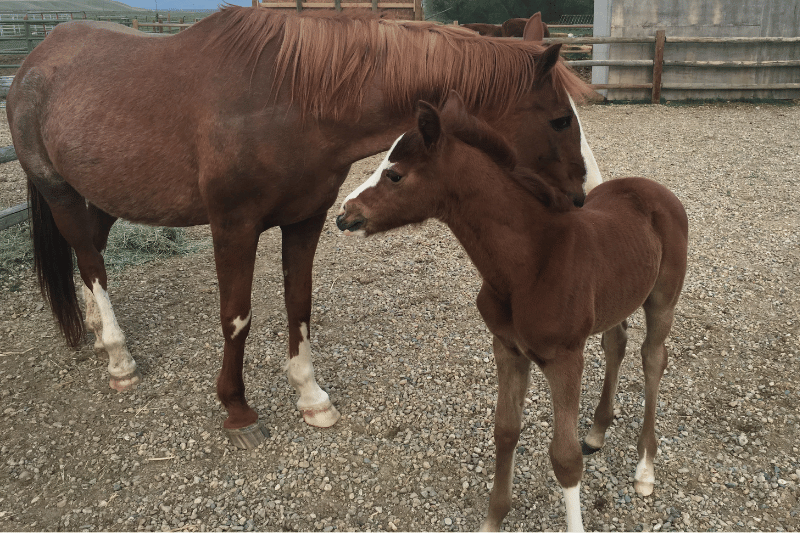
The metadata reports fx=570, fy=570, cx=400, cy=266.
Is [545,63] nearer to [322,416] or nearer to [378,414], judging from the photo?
[378,414]

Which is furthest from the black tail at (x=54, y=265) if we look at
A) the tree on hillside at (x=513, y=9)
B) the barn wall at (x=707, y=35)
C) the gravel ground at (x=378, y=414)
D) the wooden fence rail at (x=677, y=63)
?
the tree on hillside at (x=513, y=9)

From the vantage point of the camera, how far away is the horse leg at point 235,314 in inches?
106

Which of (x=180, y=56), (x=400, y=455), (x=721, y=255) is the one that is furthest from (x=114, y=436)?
(x=721, y=255)

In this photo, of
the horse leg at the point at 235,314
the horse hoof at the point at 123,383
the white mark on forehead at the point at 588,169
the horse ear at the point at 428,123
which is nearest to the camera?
the horse ear at the point at 428,123

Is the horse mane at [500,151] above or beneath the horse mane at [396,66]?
beneath

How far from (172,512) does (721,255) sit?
186 inches

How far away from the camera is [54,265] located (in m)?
3.78

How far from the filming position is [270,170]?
257 centimetres

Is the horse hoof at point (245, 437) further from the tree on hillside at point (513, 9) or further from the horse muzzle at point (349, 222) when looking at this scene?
the tree on hillside at point (513, 9)

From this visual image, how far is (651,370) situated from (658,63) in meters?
11.4

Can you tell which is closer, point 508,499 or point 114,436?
point 508,499

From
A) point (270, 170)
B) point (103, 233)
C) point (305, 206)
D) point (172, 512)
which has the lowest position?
point (172, 512)

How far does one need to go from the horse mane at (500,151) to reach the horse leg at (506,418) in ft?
1.94

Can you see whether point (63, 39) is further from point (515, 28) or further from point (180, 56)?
point (515, 28)
